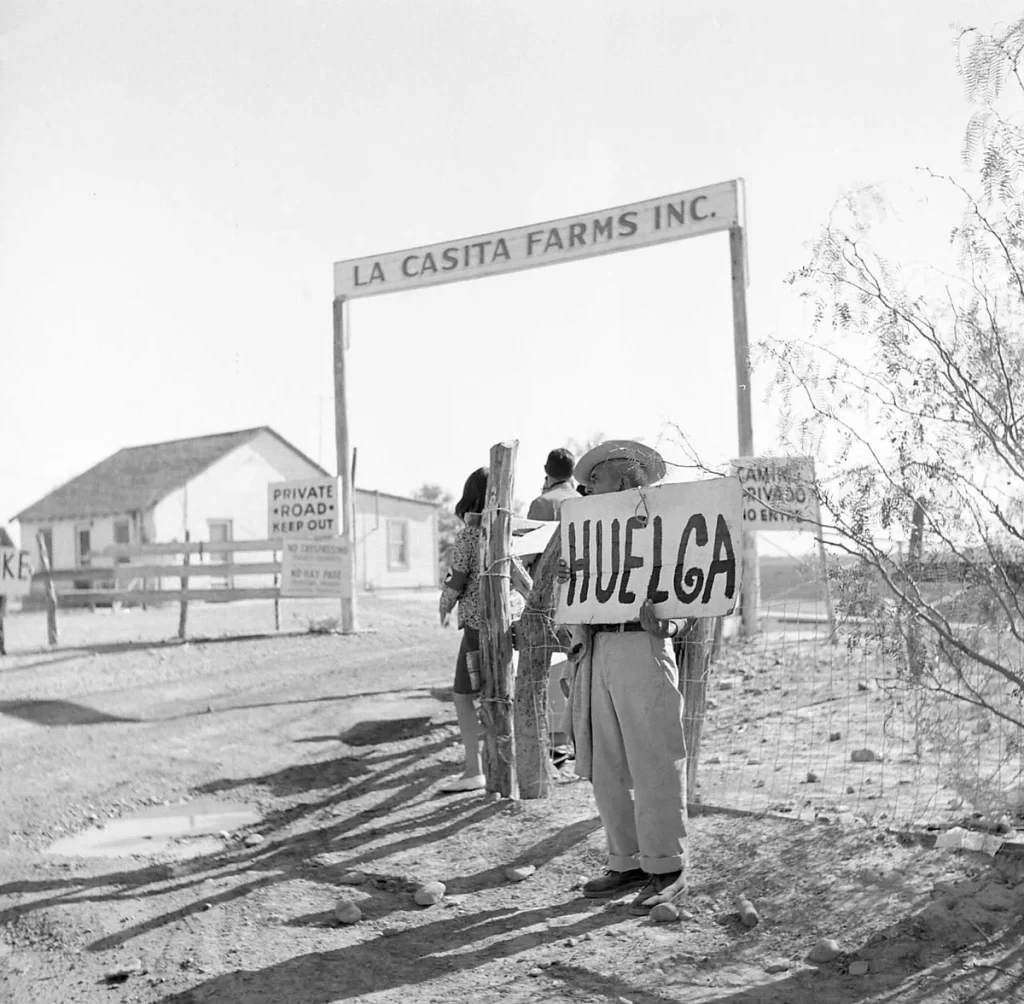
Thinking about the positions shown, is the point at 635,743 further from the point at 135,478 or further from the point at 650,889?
the point at 135,478

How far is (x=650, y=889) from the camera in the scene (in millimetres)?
4500

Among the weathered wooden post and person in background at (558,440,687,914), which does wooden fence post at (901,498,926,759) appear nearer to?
person in background at (558,440,687,914)

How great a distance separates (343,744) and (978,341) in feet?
18.9

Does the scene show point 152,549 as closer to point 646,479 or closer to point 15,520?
point 646,479

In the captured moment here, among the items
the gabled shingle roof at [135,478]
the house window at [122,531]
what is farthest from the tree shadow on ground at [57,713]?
the house window at [122,531]

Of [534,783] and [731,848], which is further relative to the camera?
[534,783]

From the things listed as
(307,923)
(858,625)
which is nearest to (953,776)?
(858,625)

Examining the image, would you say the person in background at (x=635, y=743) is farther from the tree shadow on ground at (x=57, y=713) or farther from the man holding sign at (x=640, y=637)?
the tree shadow on ground at (x=57, y=713)

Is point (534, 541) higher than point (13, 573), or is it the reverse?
point (534, 541)

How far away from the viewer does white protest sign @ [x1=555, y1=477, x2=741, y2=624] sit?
4.57 m

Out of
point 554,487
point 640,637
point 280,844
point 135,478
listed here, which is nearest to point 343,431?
point 554,487

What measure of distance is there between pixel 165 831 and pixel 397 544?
28830 millimetres

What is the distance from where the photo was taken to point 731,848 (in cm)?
505

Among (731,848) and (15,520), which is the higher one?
(15,520)
